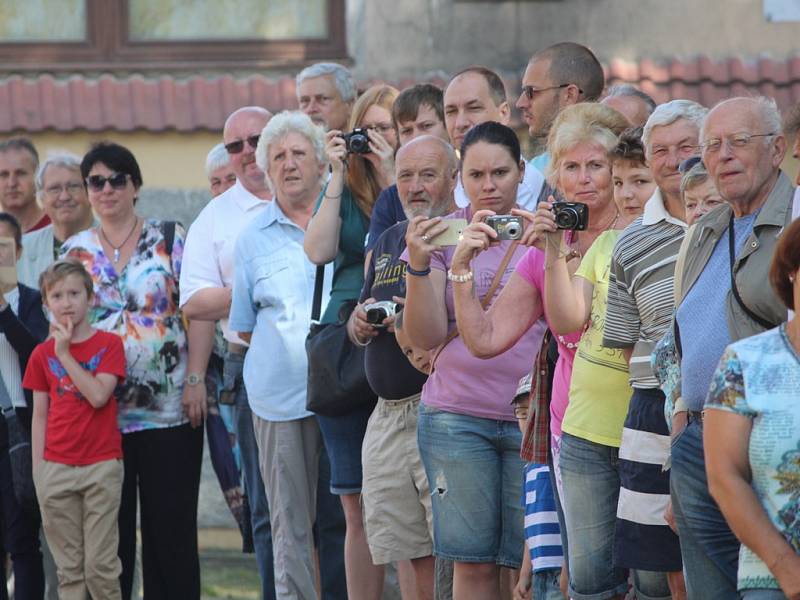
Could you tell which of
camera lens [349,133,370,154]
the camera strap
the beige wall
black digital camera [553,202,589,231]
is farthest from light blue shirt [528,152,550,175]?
the beige wall

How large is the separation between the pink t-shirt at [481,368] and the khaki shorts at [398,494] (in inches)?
Answer: 17.0

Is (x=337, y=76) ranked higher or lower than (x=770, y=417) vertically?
higher

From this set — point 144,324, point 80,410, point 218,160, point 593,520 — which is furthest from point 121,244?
point 593,520

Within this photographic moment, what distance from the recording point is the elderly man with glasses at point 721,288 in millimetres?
4203

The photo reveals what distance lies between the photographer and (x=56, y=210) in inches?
322

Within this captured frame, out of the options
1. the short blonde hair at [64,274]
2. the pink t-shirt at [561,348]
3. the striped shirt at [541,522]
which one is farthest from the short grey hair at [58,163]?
the striped shirt at [541,522]

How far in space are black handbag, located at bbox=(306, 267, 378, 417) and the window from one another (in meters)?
4.00

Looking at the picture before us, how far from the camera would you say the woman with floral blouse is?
739 centimetres

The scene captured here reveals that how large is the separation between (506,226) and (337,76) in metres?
2.71

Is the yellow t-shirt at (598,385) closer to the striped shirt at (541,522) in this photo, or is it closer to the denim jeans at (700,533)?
the striped shirt at (541,522)

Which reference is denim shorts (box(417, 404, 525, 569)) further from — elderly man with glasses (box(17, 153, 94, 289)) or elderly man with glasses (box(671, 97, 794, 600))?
elderly man with glasses (box(17, 153, 94, 289))

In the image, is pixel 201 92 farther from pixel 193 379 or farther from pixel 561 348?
pixel 561 348

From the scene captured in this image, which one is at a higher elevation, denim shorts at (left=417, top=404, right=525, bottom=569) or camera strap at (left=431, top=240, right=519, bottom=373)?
camera strap at (left=431, top=240, right=519, bottom=373)

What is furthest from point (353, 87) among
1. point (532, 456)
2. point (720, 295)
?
point (720, 295)
